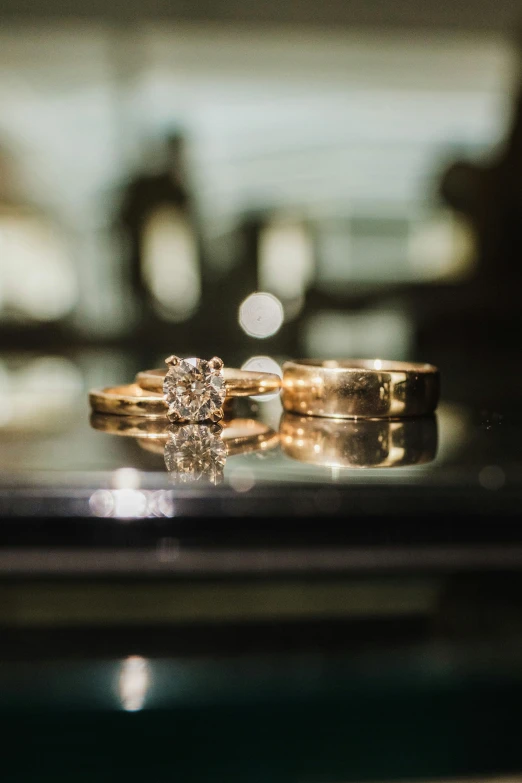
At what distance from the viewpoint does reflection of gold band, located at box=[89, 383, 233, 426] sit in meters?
0.55

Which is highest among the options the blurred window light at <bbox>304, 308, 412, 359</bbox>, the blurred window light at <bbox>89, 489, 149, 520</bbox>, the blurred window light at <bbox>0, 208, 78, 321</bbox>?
the blurred window light at <bbox>0, 208, 78, 321</bbox>

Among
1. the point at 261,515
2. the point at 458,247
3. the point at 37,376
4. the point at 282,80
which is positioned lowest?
the point at 261,515

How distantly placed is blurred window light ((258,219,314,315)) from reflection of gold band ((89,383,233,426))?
0.70 metres

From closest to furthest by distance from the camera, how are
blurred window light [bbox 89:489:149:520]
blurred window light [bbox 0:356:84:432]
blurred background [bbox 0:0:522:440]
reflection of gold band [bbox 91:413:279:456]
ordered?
blurred window light [bbox 89:489:149:520] < reflection of gold band [bbox 91:413:279:456] < blurred window light [bbox 0:356:84:432] < blurred background [bbox 0:0:522:440]

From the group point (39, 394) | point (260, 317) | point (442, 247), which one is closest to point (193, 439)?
point (39, 394)

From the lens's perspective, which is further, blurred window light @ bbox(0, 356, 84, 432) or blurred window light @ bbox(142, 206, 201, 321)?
blurred window light @ bbox(142, 206, 201, 321)

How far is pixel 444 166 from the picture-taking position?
4.16 feet

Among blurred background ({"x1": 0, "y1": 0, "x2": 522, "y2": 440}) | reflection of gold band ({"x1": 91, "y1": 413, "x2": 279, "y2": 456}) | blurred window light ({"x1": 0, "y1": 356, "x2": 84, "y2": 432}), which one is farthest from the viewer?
blurred background ({"x1": 0, "y1": 0, "x2": 522, "y2": 440})

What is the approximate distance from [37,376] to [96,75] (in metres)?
0.61

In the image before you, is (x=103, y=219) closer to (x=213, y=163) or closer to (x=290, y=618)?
(x=213, y=163)

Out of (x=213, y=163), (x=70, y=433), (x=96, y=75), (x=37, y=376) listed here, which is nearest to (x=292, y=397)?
(x=70, y=433)

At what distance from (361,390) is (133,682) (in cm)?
28

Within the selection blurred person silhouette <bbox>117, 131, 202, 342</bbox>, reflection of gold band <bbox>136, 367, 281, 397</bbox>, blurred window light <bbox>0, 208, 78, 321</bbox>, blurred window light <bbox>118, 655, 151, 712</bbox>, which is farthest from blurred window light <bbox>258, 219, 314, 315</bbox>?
blurred window light <bbox>118, 655, 151, 712</bbox>

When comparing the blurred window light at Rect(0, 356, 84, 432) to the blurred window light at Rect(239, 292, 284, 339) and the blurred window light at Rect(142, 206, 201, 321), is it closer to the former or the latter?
the blurred window light at Rect(142, 206, 201, 321)
